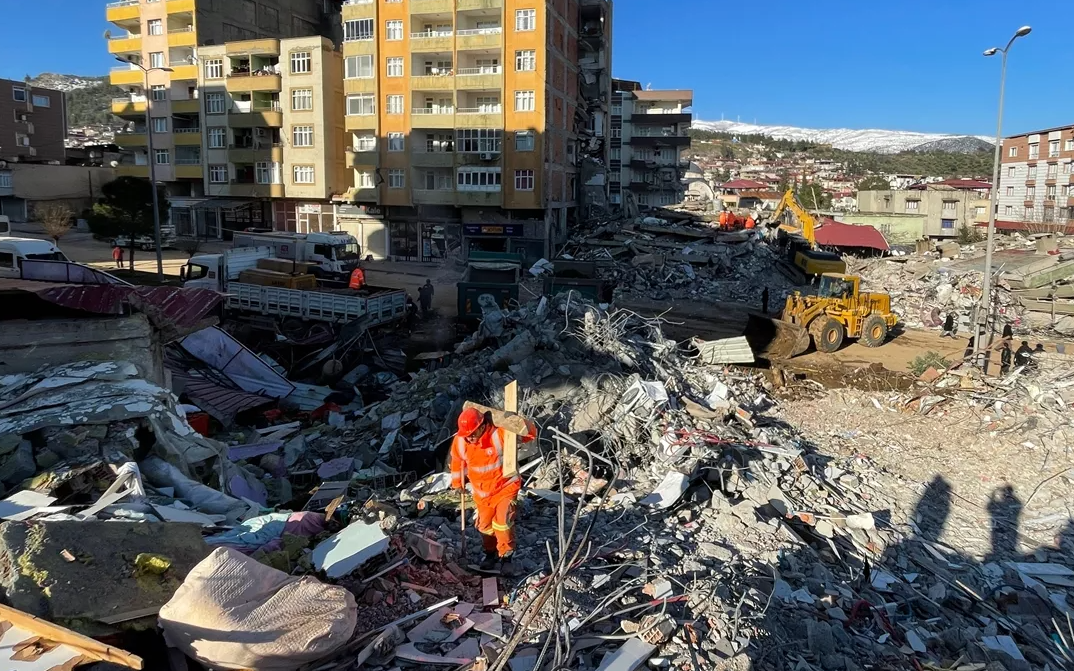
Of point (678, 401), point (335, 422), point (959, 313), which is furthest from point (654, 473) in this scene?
point (959, 313)

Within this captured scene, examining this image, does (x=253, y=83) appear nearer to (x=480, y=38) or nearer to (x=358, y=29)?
(x=358, y=29)

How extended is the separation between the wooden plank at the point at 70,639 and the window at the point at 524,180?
3280 centimetres

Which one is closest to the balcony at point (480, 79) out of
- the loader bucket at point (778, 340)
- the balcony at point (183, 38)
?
the balcony at point (183, 38)

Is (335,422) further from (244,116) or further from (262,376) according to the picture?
(244,116)

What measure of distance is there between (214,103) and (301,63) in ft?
22.6

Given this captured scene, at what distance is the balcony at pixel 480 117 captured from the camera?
35406 millimetres

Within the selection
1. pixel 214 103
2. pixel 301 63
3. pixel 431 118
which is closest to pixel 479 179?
pixel 431 118

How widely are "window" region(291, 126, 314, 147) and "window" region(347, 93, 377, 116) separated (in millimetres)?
3440

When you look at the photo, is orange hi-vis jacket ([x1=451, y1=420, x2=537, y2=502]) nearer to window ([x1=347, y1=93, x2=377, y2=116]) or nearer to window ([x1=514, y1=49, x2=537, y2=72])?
window ([x1=514, y1=49, x2=537, y2=72])

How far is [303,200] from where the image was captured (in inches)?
1630

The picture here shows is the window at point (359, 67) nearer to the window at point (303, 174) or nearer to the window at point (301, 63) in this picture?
the window at point (301, 63)

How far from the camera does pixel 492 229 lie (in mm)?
36625

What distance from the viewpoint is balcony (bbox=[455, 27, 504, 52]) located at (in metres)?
34.8

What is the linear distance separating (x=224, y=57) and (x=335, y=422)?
121ft
